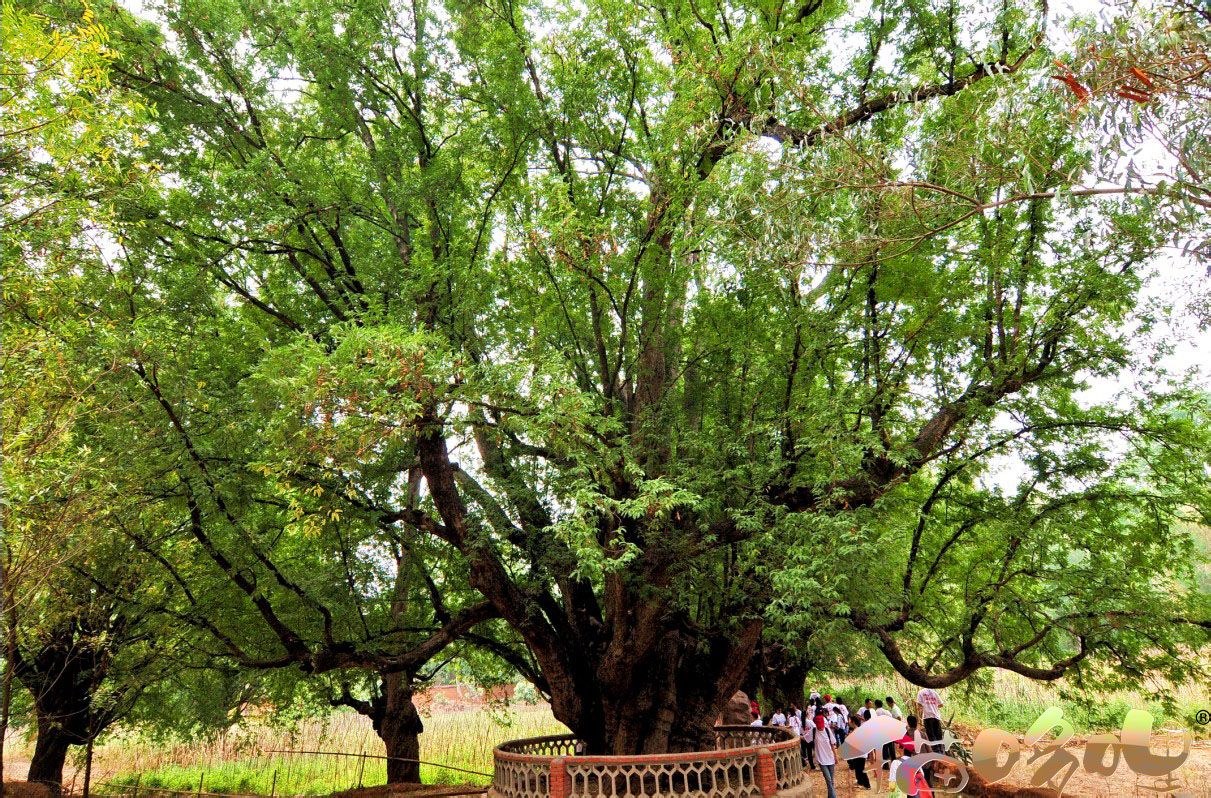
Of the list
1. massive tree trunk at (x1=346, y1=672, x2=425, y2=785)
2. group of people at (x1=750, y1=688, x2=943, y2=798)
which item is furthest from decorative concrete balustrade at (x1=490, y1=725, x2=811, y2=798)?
massive tree trunk at (x1=346, y1=672, x2=425, y2=785)

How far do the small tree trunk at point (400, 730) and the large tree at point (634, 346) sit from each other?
3.24 m

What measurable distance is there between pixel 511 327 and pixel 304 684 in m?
7.82

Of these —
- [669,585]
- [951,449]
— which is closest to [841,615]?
[669,585]

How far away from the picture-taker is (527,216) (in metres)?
9.18

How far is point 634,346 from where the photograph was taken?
10.2 meters

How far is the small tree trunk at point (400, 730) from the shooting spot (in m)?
13.6

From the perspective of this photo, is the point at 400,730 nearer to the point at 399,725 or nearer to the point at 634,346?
the point at 399,725

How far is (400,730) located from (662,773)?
7.18 meters

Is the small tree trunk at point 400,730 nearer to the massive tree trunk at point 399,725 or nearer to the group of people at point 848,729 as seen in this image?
the massive tree trunk at point 399,725

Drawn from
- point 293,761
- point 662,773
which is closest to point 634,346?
point 662,773

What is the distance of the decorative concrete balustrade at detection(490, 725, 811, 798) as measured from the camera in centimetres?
827

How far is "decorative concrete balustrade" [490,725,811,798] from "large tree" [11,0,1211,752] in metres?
1.45
